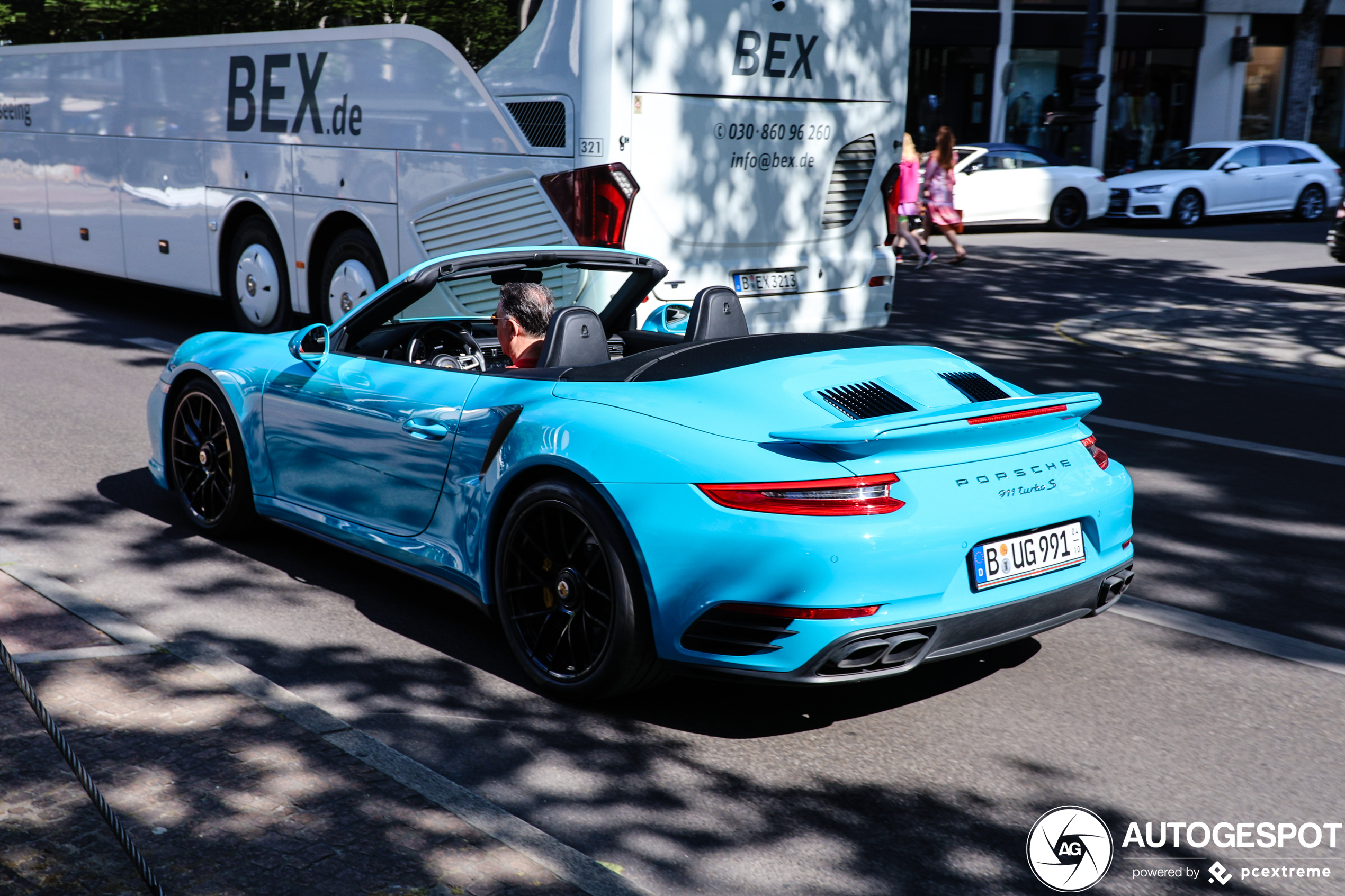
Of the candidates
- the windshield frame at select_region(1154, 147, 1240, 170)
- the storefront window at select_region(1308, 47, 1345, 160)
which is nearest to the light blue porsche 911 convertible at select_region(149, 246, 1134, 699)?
the windshield frame at select_region(1154, 147, 1240, 170)

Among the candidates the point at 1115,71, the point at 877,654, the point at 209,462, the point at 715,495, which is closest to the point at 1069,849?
the point at 877,654

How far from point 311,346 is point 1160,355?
8130 millimetres

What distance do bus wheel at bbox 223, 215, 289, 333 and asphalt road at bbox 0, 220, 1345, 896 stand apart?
4.05 metres

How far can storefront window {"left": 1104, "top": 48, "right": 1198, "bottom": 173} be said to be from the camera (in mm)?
35750

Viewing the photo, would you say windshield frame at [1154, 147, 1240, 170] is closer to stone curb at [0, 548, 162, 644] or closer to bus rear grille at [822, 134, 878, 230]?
bus rear grille at [822, 134, 878, 230]

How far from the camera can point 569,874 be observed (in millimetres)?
3123

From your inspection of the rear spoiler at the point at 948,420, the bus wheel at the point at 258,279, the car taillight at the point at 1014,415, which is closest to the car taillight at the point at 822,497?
the rear spoiler at the point at 948,420

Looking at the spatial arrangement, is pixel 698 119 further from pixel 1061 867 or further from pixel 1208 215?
pixel 1208 215

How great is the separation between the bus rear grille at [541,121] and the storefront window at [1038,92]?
91.5 feet

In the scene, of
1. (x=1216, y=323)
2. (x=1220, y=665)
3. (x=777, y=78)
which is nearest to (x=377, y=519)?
(x=1220, y=665)

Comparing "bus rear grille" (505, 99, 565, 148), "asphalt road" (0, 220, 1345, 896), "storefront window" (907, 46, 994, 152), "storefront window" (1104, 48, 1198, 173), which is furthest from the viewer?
"storefront window" (1104, 48, 1198, 173)

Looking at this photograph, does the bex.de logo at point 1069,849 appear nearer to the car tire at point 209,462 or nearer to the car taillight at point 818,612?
the car taillight at point 818,612

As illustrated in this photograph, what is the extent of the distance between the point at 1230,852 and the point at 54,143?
1460 centimetres

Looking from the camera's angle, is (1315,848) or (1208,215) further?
(1208,215)
